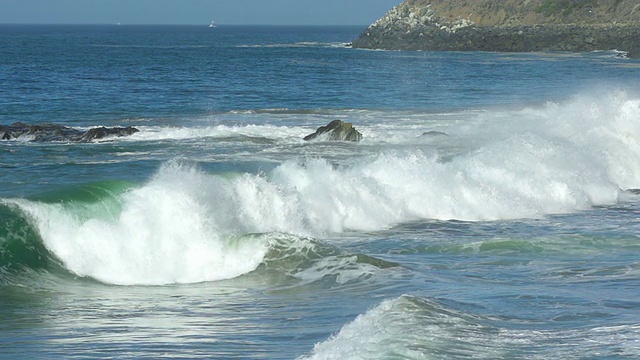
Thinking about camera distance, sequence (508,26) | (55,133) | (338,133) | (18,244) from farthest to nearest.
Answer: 1. (508,26)
2. (55,133)
3. (338,133)
4. (18,244)

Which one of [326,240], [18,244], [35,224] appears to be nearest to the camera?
[18,244]

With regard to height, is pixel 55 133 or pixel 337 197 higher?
pixel 55 133

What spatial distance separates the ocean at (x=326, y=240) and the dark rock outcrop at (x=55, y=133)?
363 mm

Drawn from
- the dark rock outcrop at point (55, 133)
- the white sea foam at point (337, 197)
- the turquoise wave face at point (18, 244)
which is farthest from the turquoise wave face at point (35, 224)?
the dark rock outcrop at point (55, 133)

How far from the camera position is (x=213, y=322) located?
10.1m

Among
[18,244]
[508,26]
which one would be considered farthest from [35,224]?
[508,26]

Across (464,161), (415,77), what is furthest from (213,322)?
(415,77)

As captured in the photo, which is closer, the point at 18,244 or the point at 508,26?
the point at 18,244

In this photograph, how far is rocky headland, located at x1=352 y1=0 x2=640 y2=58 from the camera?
8694cm

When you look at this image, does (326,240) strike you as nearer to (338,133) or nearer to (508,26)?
(338,133)

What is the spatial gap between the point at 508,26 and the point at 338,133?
7720cm

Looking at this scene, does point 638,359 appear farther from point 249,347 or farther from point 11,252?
point 11,252

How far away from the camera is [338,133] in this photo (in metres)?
26.2

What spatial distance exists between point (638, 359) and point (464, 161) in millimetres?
12499
